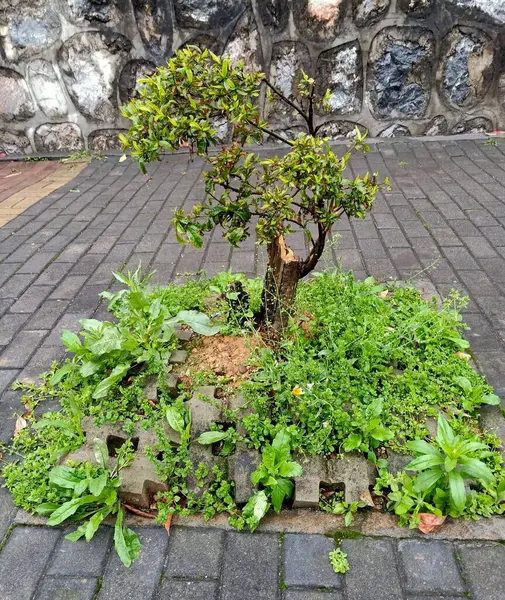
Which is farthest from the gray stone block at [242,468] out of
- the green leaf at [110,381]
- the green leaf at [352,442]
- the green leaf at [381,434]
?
the green leaf at [110,381]

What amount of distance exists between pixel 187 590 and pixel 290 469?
56 centimetres

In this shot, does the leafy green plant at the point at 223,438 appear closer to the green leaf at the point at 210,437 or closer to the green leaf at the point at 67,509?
the green leaf at the point at 210,437

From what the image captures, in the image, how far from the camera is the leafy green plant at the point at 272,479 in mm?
1954

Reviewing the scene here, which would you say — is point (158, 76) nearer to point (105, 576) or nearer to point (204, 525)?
point (204, 525)

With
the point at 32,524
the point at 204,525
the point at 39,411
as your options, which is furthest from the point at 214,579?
the point at 39,411

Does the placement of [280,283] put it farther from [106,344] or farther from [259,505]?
[259,505]

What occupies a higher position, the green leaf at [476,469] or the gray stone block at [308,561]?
the green leaf at [476,469]

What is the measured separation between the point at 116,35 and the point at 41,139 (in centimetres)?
164

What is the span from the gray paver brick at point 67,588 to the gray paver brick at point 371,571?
91 cm

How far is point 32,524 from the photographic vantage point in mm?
2018

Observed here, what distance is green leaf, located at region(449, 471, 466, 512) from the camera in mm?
1862

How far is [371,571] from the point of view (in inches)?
70.7

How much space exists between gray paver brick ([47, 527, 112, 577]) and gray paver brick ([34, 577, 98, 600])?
0.07 ft

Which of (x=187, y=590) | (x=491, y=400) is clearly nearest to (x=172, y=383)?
(x=187, y=590)
